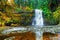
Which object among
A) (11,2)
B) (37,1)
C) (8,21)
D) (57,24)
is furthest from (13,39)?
(37,1)

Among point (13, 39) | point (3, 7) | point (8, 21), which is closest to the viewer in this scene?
point (13, 39)

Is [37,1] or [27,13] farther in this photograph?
[37,1]

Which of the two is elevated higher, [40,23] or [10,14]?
[10,14]

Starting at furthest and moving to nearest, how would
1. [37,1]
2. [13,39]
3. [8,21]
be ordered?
[37,1]
[8,21]
[13,39]

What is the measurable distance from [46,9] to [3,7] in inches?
151

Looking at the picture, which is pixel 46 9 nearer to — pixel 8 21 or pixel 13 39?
pixel 8 21

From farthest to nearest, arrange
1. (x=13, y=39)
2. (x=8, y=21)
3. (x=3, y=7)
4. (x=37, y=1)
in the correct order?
(x=37, y=1) < (x=3, y=7) < (x=8, y=21) < (x=13, y=39)

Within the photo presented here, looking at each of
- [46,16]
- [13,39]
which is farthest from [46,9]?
[13,39]

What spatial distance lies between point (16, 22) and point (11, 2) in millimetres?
2344

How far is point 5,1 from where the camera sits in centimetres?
1495

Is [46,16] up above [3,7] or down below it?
below

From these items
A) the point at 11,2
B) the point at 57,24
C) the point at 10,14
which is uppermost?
the point at 11,2

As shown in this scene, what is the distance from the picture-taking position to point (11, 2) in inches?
613

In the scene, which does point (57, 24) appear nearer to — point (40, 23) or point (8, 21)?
point (40, 23)
